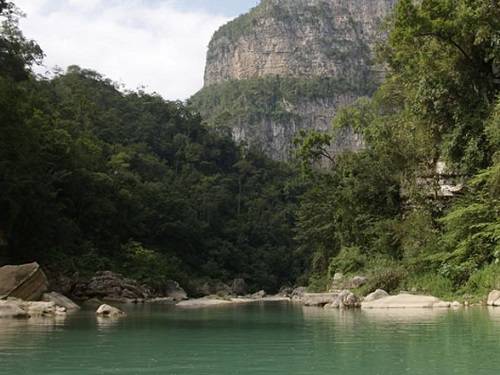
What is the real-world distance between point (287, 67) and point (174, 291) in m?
91.8

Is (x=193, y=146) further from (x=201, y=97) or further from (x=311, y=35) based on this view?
(x=311, y=35)

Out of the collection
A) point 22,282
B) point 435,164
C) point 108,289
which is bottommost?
point 108,289

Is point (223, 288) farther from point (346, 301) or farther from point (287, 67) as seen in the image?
point (287, 67)

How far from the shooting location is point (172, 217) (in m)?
54.7

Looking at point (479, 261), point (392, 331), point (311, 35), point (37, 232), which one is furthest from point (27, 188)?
point (311, 35)

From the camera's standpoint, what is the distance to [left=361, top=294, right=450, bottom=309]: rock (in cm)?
1809

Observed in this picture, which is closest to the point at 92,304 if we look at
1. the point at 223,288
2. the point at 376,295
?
the point at 376,295

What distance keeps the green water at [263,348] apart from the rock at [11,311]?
1.80 m

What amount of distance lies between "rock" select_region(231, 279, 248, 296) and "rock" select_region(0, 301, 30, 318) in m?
37.7

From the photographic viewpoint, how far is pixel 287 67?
128 metres

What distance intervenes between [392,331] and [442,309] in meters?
6.49

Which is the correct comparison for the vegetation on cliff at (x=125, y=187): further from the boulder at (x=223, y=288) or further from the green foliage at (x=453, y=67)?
the green foliage at (x=453, y=67)

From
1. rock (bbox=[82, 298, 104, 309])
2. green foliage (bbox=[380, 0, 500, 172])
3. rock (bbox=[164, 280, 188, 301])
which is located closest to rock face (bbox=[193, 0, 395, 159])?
rock (bbox=[164, 280, 188, 301])

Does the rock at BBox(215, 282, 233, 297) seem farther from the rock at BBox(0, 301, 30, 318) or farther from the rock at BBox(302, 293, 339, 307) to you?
the rock at BBox(0, 301, 30, 318)
